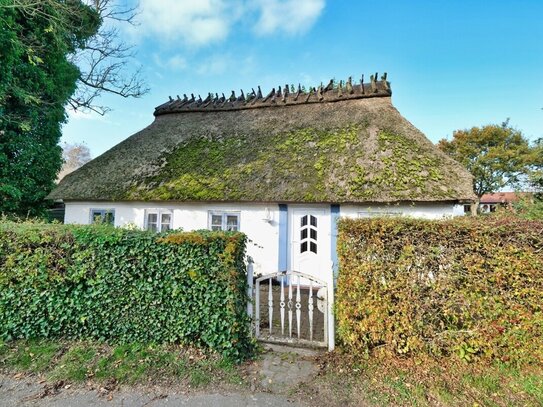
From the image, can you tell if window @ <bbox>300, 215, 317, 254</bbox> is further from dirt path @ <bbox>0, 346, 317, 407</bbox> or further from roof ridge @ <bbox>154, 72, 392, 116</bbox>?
roof ridge @ <bbox>154, 72, 392, 116</bbox>

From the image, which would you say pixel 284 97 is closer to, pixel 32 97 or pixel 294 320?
pixel 32 97

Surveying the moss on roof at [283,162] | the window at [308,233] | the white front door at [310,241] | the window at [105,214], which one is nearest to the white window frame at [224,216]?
the moss on roof at [283,162]

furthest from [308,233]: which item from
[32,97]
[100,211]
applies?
[32,97]

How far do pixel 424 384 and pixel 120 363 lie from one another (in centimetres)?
385

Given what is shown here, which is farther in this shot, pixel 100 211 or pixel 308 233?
pixel 100 211

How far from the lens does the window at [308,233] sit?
25.3ft

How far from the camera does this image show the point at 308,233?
25.4 ft

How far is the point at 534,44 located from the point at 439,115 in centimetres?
340

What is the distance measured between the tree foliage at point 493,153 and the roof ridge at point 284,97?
16883mm

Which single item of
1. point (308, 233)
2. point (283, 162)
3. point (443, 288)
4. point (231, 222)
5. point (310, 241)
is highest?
point (283, 162)

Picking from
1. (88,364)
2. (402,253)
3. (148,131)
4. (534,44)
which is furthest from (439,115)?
(88,364)

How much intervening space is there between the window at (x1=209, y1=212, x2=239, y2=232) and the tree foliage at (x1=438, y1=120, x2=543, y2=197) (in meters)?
22.4

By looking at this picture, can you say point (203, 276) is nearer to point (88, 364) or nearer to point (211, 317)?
point (211, 317)

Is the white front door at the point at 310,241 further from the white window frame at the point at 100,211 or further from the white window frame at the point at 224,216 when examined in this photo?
the white window frame at the point at 100,211
